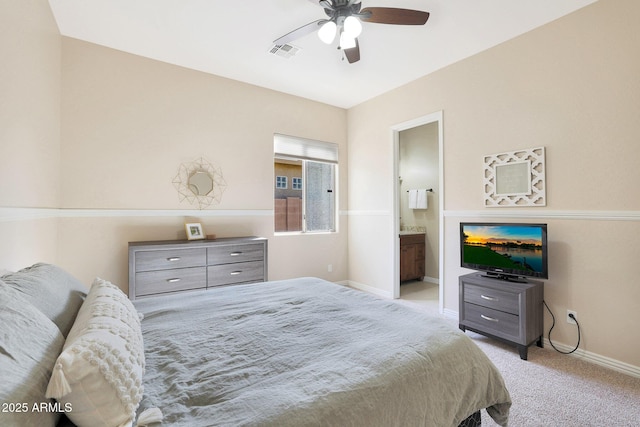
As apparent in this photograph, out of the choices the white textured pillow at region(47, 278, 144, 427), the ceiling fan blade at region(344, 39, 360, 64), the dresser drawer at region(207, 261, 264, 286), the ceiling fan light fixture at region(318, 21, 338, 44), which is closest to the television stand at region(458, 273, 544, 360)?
the dresser drawer at region(207, 261, 264, 286)

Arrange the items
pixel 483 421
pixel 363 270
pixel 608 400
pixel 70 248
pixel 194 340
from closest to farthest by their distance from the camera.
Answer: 1. pixel 194 340
2. pixel 483 421
3. pixel 608 400
4. pixel 70 248
5. pixel 363 270

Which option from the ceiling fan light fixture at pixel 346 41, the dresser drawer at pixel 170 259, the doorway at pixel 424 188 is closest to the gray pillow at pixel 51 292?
the dresser drawer at pixel 170 259

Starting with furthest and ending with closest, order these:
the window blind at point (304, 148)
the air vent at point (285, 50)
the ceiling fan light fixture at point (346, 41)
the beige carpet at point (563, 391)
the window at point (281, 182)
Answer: the window at point (281, 182) < the window blind at point (304, 148) < the air vent at point (285, 50) < the ceiling fan light fixture at point (346, 41) < the beige carpet at point (563, 391)

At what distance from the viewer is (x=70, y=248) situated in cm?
289

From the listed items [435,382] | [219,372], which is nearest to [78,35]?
[219,372]

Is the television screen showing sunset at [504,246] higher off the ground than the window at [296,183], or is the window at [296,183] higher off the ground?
the window at [296,183]

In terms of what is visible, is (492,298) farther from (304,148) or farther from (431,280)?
(304,148)

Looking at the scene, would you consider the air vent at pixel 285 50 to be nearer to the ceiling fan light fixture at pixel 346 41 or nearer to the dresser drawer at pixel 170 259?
the ceiling fan light fixture at pixel 346 41

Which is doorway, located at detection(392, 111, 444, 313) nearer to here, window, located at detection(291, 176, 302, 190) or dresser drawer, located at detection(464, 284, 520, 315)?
window, located at detection(291, 176, 302, 190)

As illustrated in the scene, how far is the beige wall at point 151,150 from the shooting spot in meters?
2.92

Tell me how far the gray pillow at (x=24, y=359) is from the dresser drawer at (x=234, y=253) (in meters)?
2.27

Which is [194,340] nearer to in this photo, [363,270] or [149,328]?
[149,328]

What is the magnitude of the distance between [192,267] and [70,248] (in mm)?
1150

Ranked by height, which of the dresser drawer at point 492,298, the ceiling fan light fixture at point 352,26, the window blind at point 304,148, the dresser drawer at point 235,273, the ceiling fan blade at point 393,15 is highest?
the ceiling fan blade at point 393,15
